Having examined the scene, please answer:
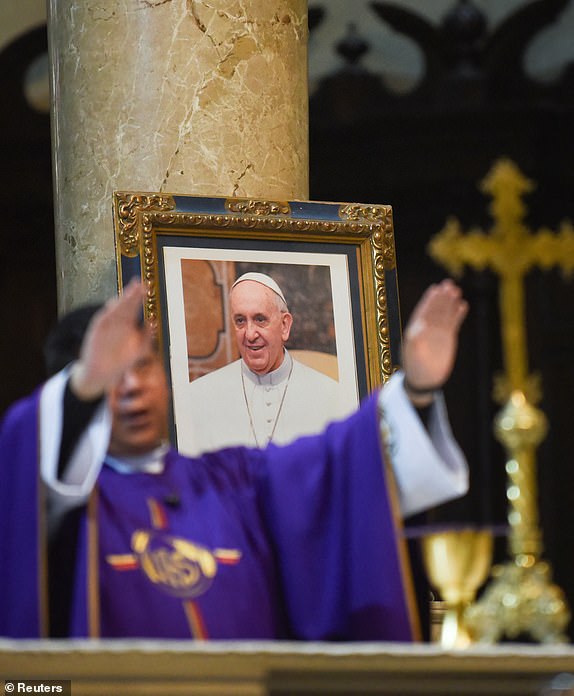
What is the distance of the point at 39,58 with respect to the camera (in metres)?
8.28

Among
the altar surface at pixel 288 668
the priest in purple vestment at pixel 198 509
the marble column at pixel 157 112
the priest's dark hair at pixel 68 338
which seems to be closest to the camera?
the altar surface at pixel 288 668

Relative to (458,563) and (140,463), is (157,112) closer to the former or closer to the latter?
(140,463)

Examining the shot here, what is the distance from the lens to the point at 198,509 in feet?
11.5

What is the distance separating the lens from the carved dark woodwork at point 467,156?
8.30 m

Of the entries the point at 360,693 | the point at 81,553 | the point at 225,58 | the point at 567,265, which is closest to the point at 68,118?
the point at 225,58

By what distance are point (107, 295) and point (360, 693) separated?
250 cm

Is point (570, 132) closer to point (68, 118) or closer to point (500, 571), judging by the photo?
point (68, 118)

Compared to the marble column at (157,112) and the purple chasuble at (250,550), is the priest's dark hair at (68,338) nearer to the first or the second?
the purple chasuble at (250,550)

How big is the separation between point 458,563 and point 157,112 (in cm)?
236

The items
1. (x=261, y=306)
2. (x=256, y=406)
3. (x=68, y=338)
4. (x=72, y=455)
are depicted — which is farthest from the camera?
(x=261, y=306)

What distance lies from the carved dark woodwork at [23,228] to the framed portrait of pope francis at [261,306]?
3.52m

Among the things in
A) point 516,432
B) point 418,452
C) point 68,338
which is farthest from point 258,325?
point 516,432

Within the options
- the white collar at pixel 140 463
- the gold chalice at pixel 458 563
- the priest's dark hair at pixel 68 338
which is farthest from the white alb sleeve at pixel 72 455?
the gold chalice at pixel 458 563

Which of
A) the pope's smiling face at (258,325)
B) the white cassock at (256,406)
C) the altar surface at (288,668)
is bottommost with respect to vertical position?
the altar surface at (288,668)
